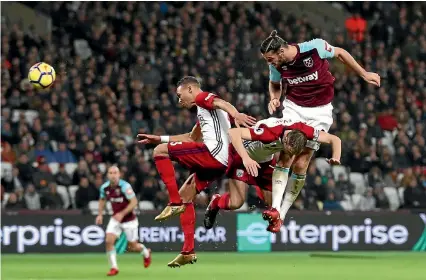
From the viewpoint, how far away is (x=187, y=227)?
45.7ft

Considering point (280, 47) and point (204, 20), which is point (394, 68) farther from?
point (280, 47)

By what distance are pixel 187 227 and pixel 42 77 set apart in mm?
2889

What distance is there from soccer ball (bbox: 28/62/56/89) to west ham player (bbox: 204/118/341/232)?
2.80 meters

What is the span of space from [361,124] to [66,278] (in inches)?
371

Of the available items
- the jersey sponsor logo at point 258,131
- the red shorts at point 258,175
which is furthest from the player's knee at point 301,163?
the jersey sponsor logo at point 258,131

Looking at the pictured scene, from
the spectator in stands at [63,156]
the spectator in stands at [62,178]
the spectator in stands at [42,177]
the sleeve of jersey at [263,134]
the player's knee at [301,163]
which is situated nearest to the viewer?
the sleeve of jersey at [263,134]

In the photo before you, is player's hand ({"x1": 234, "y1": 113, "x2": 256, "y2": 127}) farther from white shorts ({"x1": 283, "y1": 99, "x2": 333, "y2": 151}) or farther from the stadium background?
the stadium background

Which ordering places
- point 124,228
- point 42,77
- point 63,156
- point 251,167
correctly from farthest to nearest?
point 63,156, point 124,228, point 42,77, point 251,167

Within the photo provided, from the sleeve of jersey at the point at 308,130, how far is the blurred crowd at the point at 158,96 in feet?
29.2

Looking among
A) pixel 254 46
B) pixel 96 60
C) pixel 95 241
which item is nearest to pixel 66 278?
pixel 95 241

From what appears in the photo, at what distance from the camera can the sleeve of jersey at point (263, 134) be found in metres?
12.9

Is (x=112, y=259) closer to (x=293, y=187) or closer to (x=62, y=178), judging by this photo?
(x=62, y=178)

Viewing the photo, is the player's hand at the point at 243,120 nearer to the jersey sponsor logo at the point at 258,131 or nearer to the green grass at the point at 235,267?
the jersey sponsor logo at the point at 258,131

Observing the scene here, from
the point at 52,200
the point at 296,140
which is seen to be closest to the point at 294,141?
the point at 296,140
